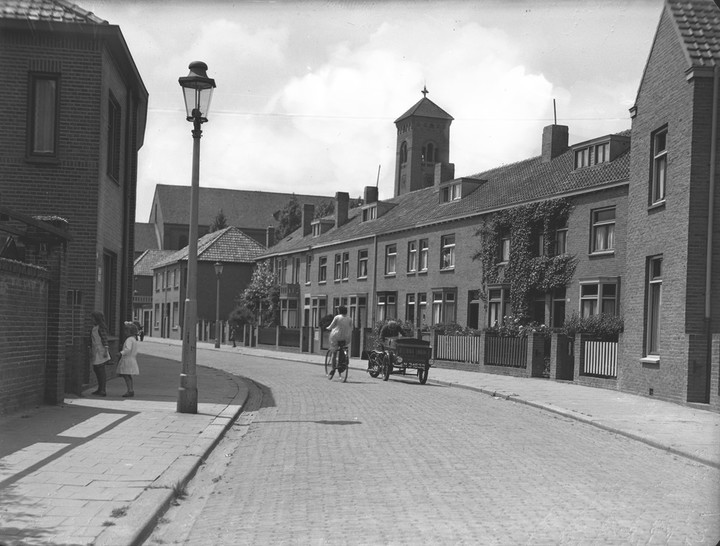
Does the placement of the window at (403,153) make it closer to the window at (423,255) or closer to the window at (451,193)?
the window at (451,193)

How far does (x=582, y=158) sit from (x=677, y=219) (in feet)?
47.6

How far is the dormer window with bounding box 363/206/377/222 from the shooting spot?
1945 inches

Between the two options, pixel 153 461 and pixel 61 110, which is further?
pixel 61 110

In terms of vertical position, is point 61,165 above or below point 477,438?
above

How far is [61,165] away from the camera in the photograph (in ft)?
51.6

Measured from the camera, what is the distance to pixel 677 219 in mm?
17281

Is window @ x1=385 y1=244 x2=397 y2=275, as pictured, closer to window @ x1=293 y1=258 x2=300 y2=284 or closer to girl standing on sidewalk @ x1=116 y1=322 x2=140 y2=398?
window @ x1=293 y1=258 x2=300 y2=284

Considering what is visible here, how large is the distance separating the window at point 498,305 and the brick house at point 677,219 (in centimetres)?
1228

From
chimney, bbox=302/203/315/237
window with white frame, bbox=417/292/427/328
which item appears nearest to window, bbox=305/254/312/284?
chimney, bbox=302/203/315/237

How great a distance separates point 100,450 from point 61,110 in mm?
9119

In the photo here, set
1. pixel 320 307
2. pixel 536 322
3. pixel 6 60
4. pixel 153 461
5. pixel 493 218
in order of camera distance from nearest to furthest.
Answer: pixel 153 461 → pixel 6 60 → pixel 536 322 → pixel 493 218 → pixel 320 307

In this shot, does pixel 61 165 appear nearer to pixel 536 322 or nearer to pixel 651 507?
pixel 651 507

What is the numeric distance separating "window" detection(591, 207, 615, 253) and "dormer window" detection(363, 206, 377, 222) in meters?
22.5

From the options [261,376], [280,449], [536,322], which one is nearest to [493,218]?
[536,322]
